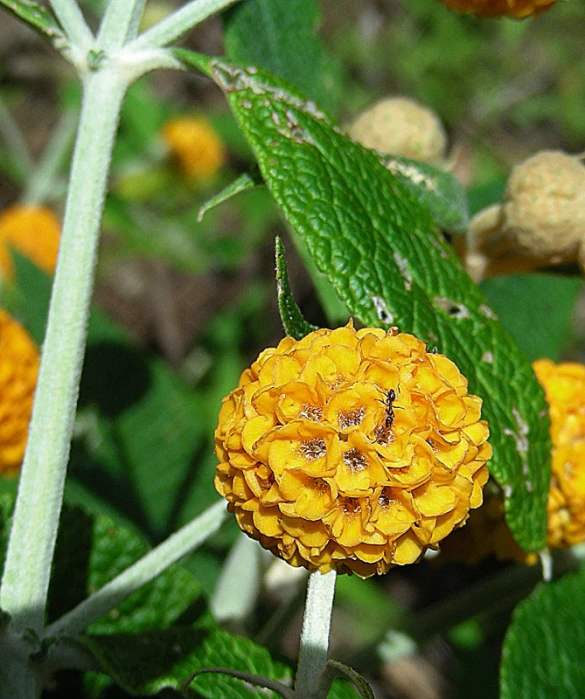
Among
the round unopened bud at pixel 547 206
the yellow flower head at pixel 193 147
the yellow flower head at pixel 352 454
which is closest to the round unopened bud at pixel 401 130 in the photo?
the round unopened bud at pixel 547 206

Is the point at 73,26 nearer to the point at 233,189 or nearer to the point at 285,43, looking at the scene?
the point at 233,189

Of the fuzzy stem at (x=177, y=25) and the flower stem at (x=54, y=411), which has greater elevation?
the fuzzy stem at (x=177, y=25)

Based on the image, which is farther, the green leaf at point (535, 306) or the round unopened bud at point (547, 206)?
the green leaf at point (535, 306)

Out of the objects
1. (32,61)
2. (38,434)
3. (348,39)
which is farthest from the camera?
(348,39)

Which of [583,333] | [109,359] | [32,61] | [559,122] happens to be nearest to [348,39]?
[559,122]

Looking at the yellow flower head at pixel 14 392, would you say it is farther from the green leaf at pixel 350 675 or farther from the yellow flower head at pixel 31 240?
the yellow flower head at pixel 31 240

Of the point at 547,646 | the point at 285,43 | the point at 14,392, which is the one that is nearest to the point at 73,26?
the point at 285,43

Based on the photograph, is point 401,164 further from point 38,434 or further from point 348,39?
point 348,39
